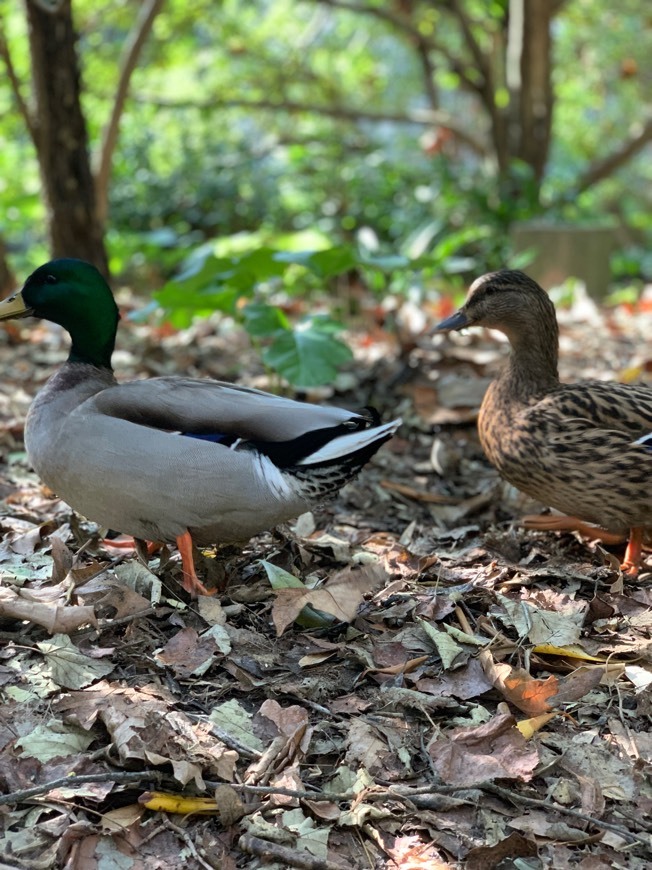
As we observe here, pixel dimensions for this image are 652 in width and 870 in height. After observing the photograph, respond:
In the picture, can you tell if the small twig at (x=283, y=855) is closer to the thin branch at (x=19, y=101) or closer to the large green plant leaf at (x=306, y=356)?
the large green plant leaf at (x=306, y=356)

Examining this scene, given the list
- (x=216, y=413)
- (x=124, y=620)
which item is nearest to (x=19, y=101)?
(x=216, y=413)

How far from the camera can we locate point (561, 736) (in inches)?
94.0

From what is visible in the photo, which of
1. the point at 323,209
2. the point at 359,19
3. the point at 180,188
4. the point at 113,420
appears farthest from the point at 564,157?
the point at 113,420

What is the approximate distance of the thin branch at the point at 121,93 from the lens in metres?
6.14

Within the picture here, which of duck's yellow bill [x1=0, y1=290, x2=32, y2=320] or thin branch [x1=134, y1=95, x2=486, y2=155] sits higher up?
duck's yellow bill [x1=0, y1=290, x2=32, y2=320]

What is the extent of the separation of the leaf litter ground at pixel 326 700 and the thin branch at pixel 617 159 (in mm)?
8197

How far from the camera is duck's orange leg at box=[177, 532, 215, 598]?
112 inches

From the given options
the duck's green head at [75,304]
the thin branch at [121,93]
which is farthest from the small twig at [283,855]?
the thin branch at [121,93]

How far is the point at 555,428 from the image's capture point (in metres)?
3.27

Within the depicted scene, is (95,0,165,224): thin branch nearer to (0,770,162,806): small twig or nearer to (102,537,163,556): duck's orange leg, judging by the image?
(102,537,163,556): duck's orange leg

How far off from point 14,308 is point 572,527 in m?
2.05

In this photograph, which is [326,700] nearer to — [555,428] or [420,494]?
[555,428]

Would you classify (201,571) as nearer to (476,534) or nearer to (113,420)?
(113,420)

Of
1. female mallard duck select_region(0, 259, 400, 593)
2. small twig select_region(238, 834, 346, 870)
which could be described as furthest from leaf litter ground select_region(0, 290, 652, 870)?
female mallard duck select_region(0, 259, 400, 593)
